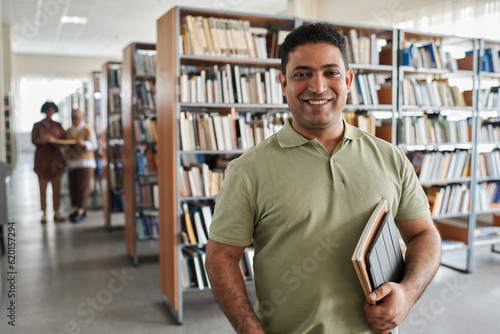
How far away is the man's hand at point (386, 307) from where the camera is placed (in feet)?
3.97

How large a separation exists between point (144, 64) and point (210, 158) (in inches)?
70.7

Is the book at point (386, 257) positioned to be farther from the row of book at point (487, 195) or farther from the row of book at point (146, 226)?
the row of book at point (146, 226)

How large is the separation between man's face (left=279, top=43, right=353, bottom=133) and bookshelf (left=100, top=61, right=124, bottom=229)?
19.1ft

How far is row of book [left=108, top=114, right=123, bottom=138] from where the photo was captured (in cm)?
682

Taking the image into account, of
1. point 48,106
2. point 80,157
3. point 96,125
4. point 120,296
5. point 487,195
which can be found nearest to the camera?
point 120,296

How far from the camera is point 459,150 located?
486cm

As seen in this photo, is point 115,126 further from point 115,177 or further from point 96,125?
point 96,125

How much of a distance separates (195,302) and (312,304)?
305 centimetres

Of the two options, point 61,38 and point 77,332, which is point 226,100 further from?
point 61,38

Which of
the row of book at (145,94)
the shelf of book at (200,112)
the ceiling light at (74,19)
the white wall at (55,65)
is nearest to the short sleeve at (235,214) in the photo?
the shelf of book at (200,112)

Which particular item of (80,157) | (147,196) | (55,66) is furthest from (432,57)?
(55,66)

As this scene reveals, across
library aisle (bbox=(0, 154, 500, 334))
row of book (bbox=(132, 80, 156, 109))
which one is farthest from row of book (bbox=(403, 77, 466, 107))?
row of book (bbox=(132, 80, 156, 109))

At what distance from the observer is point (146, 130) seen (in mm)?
5324

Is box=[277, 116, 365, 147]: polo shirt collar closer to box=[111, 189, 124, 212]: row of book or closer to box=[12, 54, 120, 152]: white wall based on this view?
box=[111, 189, 124, 212]: row of book
